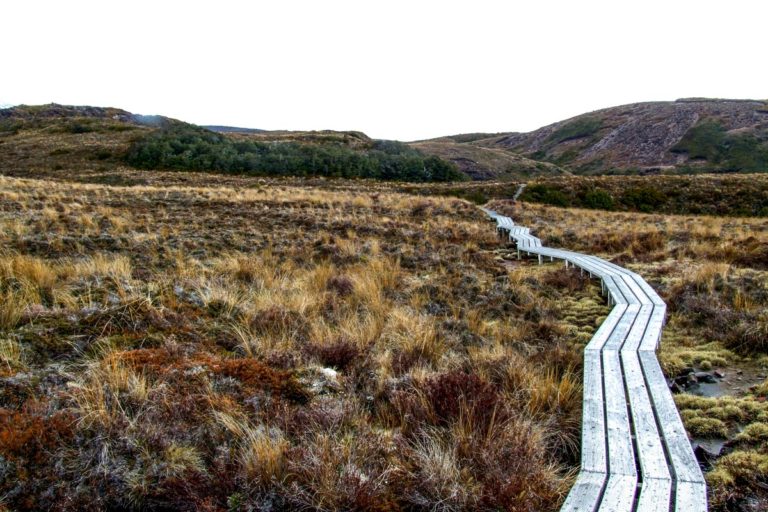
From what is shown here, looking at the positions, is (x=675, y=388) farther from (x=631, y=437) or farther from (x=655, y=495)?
(x=655, y=495)

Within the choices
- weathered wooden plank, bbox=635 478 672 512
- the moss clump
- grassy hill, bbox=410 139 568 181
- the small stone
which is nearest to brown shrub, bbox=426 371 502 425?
weathered wooden plank, bbox=635 478 672 512

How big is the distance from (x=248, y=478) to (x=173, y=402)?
3.17ft

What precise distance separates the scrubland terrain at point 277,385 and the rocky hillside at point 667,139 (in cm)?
8571

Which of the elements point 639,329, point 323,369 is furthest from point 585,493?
point 639,329

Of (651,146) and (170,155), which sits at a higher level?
(651,146)

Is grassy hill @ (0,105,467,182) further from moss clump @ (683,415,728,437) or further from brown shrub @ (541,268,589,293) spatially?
moss clump @ (683,415,728,437)

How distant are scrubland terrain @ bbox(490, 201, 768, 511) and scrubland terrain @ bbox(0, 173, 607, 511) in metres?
0.97

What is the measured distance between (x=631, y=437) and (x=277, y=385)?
108 inches

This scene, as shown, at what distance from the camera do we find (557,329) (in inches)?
236

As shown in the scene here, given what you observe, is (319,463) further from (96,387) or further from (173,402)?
(96,387)

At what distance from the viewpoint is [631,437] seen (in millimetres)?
3125

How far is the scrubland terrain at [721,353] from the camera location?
3.00 metres

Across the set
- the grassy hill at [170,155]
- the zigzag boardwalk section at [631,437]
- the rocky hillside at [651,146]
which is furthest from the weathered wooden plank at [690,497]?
the rocky hillside at [651,146]

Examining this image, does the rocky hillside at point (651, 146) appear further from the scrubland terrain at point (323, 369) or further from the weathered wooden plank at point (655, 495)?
the weathered wooden plank at point (655, 495)
